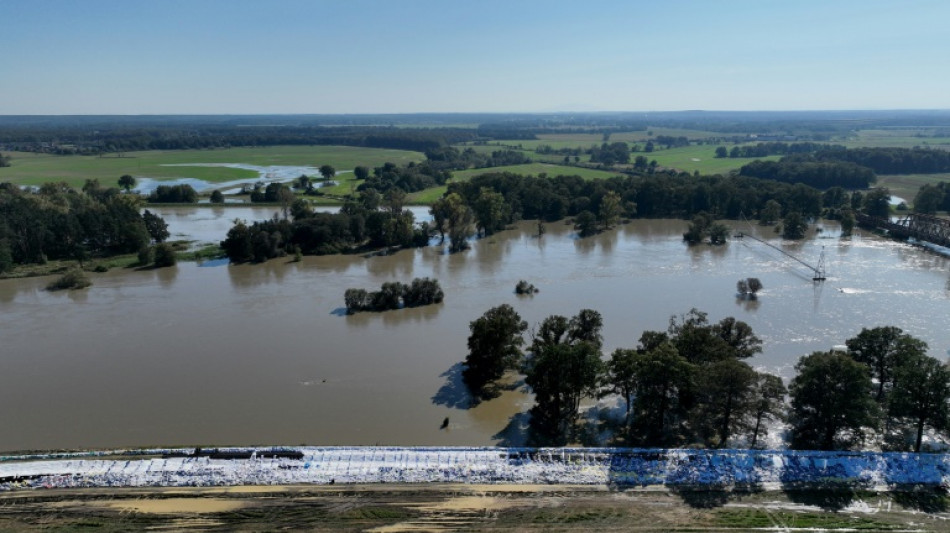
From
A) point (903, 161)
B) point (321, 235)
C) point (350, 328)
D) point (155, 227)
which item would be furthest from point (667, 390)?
point (903, 161)

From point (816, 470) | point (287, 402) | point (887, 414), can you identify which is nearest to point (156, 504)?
point (287, 402)

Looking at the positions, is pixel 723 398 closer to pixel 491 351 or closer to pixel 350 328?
pixel 491 351

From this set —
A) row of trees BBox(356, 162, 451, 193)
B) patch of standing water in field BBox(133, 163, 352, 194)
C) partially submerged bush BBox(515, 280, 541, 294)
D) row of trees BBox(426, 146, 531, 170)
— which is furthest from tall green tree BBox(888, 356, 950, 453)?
row of trees BBox(426, 146, 531, 170)

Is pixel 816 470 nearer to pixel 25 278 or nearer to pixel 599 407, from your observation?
pixel 599 407

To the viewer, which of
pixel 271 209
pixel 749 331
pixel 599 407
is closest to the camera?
pixel 599 407

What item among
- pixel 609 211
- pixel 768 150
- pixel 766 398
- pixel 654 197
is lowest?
pixel 766 398
